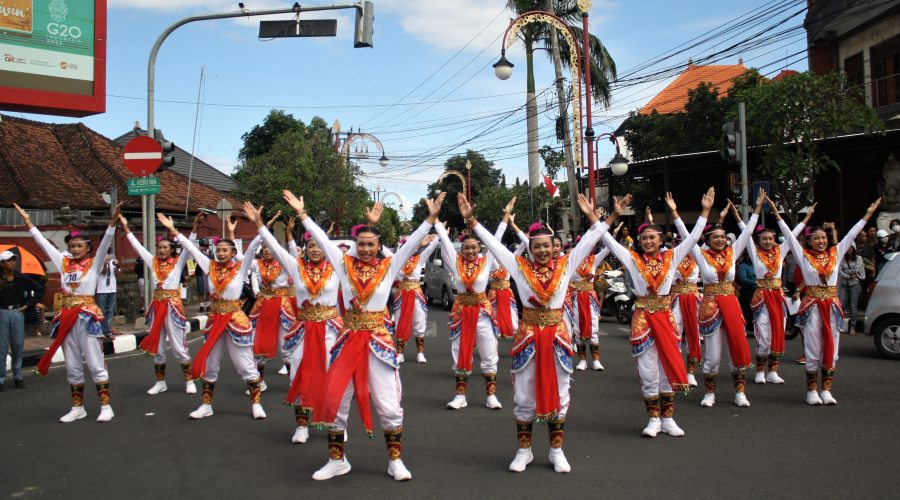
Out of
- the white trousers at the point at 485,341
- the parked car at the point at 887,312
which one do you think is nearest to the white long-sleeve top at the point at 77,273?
the white trousers at the point at 485,341

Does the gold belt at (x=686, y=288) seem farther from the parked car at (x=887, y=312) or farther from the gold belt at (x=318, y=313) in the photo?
the gold belt at (x=318, y=313)

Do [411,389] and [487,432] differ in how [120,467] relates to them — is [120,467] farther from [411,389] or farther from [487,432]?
[411,389]

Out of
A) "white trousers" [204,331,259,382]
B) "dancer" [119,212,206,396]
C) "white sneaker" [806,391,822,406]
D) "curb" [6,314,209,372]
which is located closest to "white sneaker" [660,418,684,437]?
"white sneaker" [806,391,822,406]

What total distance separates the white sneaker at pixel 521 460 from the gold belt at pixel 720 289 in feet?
10.9

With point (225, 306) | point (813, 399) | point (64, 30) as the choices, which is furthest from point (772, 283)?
point (64, 30)

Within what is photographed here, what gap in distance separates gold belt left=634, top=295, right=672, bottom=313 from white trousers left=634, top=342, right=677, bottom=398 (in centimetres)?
31

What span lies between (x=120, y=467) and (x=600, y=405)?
4614 millimetres

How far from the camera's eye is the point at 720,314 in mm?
7160

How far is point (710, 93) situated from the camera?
2480cm

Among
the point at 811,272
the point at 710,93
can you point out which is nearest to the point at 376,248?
the point at 811,272

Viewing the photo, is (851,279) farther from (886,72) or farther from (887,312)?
(886,72)

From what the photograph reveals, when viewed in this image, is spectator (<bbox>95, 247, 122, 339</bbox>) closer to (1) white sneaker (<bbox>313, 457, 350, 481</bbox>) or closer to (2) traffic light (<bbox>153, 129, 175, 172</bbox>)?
(2) traffic light (<bbox>153, 129, 175, 172</bbox>)

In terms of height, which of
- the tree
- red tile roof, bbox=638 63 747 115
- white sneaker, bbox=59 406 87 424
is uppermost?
red tile roof, bbox=638 63 747 115

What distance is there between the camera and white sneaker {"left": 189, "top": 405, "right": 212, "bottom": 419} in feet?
22.4
